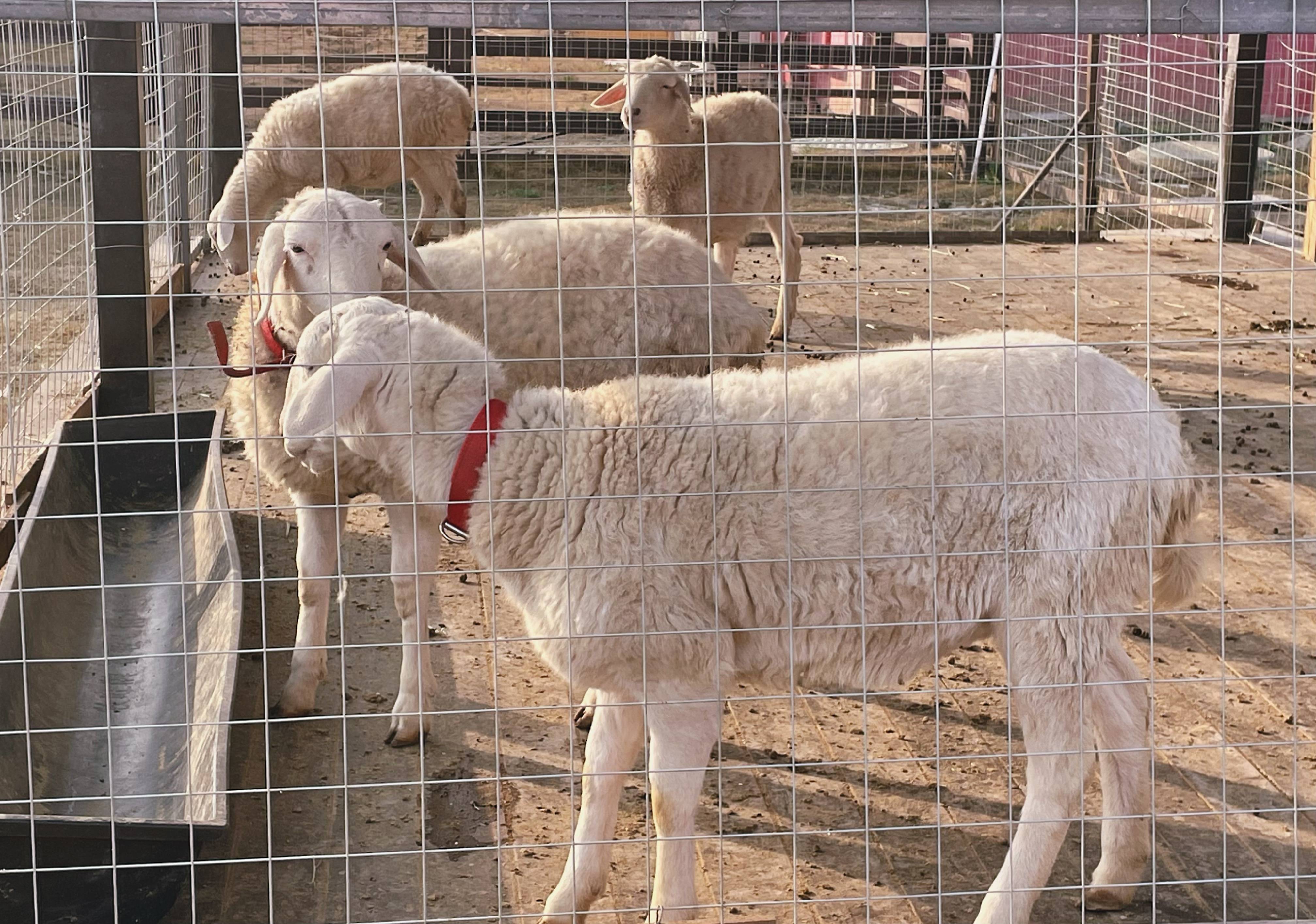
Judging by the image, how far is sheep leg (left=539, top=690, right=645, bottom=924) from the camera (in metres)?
3.54

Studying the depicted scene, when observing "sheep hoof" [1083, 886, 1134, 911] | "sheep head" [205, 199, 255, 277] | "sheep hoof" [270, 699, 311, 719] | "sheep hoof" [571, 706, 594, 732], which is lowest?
"sheep hoof" [1083, 886, 1134, 911]

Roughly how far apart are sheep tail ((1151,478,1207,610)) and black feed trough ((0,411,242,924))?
232cm

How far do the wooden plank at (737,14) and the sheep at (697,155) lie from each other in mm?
5052

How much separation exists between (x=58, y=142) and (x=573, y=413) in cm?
485

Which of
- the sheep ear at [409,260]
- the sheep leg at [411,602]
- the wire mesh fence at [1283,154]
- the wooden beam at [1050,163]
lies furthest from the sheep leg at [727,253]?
the wire mesh fence at [1283,154]

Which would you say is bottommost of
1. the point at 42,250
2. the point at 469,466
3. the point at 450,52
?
the point at 469,466

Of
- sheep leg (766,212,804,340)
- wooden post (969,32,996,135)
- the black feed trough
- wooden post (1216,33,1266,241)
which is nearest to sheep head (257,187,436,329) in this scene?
the black feed trough

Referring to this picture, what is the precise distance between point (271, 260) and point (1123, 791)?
9.89ft

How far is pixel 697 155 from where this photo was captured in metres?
8.41

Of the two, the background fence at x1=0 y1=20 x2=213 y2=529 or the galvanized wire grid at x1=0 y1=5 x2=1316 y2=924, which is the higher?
the background fence at x1=0 y1=20 x2=213 y2=529

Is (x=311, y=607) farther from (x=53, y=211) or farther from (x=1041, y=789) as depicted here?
(x=53, y=211)

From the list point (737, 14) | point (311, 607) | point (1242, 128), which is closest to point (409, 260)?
point (311, 607)

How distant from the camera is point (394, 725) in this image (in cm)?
460

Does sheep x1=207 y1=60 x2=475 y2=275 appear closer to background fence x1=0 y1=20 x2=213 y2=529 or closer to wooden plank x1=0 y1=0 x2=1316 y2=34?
background fence x1=0 y1=20 x2=213 y2=529
